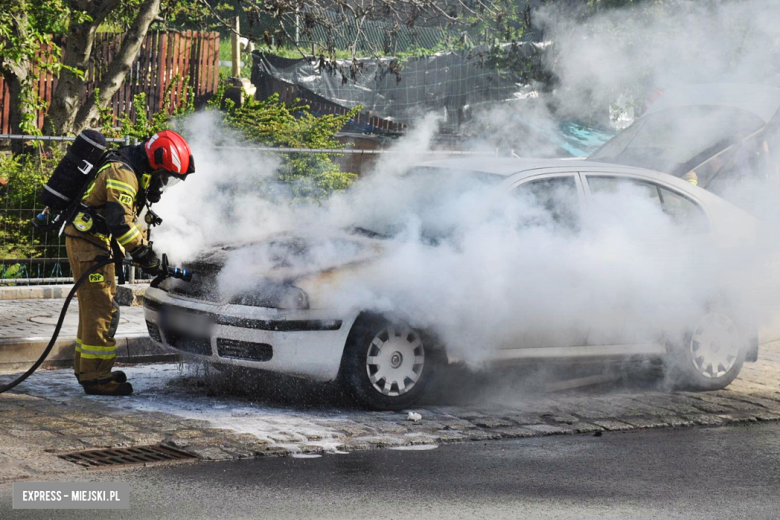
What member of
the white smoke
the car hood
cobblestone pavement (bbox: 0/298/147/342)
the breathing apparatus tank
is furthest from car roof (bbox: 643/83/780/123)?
the breathing apparatus tank

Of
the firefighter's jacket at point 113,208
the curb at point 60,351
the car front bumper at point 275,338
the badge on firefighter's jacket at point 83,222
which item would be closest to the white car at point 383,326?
the car front bumper at point 275,338

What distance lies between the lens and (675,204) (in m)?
7.89

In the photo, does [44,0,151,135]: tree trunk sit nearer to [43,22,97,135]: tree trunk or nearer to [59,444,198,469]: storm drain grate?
[43,22,97,135]: tree trunk

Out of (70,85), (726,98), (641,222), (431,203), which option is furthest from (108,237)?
(70,85)

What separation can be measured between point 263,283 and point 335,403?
3.01 ft

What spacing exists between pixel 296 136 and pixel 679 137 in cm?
433

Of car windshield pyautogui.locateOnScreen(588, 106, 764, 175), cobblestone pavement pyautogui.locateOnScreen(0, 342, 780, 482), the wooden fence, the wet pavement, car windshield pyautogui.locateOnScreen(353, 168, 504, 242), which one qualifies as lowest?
cobblestone pavement pyautogui.locateOnScreen(0, 342, 780, 482)

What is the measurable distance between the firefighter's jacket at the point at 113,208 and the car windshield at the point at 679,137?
5.70 metres

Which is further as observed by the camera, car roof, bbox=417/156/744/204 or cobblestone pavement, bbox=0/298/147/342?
cobblestone pavement, bbox=0/298/147/342

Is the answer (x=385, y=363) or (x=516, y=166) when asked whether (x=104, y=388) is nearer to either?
(x=385, y=363)

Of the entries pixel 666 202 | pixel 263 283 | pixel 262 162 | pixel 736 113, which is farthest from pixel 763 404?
pixel 262 162

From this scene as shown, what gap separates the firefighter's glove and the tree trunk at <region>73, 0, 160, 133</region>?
7.44 m

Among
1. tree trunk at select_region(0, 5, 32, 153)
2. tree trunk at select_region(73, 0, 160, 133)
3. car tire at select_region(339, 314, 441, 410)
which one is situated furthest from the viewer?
tree trunk at select_region(73, 0, 160, 133)

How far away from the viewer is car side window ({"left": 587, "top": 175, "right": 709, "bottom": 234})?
7.77 m
